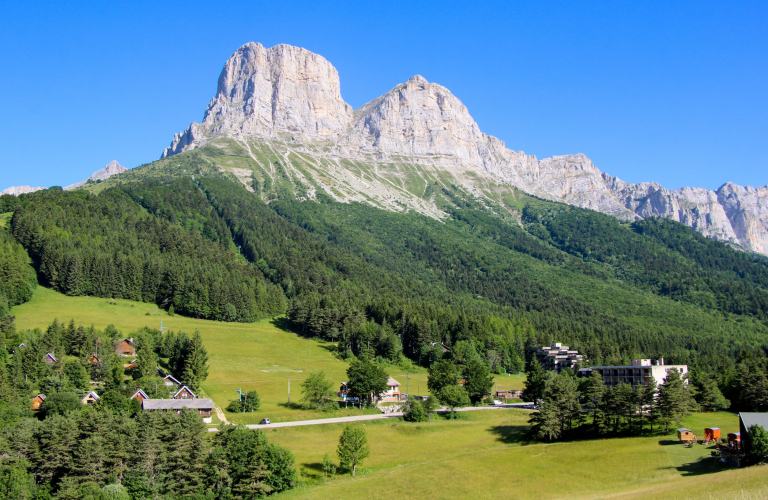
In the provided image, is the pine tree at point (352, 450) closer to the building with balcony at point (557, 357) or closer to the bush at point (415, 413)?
the bush at point (415, 413)

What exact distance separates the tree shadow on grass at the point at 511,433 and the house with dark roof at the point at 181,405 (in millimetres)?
35983

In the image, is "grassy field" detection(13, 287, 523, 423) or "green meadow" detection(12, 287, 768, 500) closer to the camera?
"green meadow" detection(12, 287, 768, 500)

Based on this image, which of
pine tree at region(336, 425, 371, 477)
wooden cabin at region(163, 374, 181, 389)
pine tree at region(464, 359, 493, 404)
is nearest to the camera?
pine tree at region(336, 425, 371, 477)

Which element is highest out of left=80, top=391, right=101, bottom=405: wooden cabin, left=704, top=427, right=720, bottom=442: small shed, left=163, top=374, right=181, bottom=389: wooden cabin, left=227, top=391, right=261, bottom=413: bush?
left=163, top=374, right=181, bottom=389: wooden cabin

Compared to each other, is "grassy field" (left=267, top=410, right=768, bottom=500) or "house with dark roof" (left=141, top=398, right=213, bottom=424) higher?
"house with dark roof" (left=141, top=398, right=213, bottom=424)

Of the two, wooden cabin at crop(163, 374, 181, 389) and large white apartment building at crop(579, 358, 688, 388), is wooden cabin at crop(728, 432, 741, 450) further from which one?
wooden cabin at crop(163, 374, 181, 389)

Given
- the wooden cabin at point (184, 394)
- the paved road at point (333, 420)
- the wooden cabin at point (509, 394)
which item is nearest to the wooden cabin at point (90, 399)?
the wooden cabin at point (184, 394)

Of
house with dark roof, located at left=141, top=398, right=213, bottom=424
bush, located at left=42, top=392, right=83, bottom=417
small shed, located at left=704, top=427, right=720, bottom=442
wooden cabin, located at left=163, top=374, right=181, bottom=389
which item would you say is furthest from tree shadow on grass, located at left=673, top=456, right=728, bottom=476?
bush, located at left=42, top=392, right=83, bottom=417

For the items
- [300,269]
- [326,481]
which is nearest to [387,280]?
[300,269]

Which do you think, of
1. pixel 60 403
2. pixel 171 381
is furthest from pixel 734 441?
pixel 60 403

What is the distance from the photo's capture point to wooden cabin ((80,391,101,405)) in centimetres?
6988

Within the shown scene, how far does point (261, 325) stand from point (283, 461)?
7834 centimetres

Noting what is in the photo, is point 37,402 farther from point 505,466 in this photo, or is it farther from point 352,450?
point 505,466

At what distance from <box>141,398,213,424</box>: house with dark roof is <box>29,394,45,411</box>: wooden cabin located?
39.3ft
